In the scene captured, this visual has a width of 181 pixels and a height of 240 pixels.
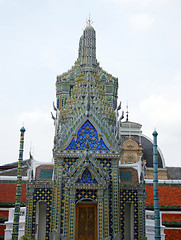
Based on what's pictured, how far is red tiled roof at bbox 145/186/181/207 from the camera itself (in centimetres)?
2494

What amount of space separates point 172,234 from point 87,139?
10090 mm

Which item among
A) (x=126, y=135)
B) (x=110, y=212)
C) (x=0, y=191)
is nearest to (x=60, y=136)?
(x=110, y=212)

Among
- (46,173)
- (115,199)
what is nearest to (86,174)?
(115,199)

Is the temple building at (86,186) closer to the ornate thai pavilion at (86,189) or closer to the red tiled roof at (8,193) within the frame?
the ornate thai pavilion at (86,189)

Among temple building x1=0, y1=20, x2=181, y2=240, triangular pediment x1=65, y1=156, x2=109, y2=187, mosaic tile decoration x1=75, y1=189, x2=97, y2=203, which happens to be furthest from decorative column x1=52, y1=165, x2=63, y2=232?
mosaic tile decoration x1=75, y1=189, x2=97, y2=203

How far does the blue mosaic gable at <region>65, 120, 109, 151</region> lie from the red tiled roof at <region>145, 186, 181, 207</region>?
8.06 metres

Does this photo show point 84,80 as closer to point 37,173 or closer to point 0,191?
point 37,173

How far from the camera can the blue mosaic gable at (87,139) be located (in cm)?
1927

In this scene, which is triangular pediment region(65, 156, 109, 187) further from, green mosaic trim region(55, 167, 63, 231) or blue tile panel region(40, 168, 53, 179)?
blue tile panel region(40, 168, 53, 179)

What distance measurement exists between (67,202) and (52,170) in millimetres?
3383

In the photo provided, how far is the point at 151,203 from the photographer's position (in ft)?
82.0

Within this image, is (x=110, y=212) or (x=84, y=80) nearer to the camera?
(x=110, y=212)

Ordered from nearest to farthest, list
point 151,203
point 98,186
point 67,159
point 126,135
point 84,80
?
point 98,186 < point 67,159 < point 84,80 < point 151,203 < point 126,135

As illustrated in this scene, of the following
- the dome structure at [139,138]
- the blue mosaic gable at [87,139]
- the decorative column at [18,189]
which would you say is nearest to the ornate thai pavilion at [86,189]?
the blue mosaic gable at [87,139]
